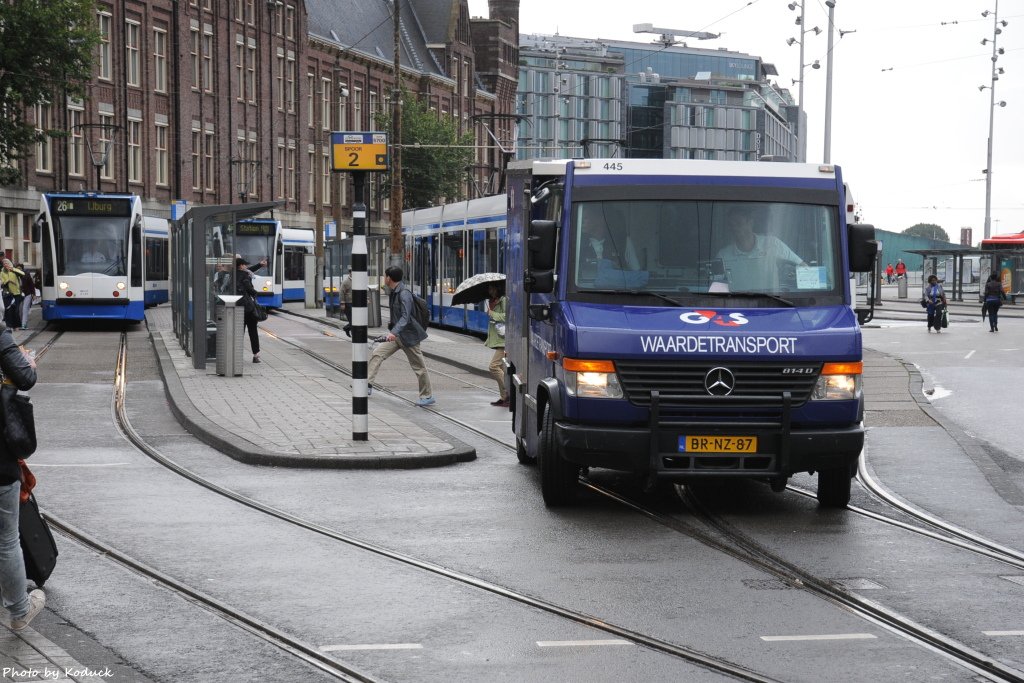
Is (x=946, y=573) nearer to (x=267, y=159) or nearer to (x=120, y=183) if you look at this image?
(x=120, y=183)

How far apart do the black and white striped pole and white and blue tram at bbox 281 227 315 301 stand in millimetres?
41734

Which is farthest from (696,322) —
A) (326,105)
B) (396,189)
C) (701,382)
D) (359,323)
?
(326,105)

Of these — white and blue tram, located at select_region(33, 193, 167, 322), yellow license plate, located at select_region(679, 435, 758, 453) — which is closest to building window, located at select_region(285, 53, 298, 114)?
white and blue tram, located at select_region(33, 193, 167, 322)

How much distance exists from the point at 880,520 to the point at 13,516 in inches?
233

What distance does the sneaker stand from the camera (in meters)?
6.57

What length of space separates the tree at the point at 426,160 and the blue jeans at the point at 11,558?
67.5m

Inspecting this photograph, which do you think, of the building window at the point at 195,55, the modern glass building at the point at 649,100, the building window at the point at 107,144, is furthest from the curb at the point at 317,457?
the modern glass building at the point at 649,100

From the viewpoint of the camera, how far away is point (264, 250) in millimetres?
48875

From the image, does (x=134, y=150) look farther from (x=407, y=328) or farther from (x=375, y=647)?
(x=375, y=647)

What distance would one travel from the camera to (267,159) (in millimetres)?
73375

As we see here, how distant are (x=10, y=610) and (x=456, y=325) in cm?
3051

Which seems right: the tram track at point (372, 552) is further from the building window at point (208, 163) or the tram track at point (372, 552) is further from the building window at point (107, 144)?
the building window at point (208, 163)

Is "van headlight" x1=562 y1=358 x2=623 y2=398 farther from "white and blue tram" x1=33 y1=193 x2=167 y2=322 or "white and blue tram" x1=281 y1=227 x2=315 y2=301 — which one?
"white and blue tram" x1=281 y1=227 x2=315 y2=301

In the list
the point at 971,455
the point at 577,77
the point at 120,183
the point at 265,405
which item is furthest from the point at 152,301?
the point at 577,77
